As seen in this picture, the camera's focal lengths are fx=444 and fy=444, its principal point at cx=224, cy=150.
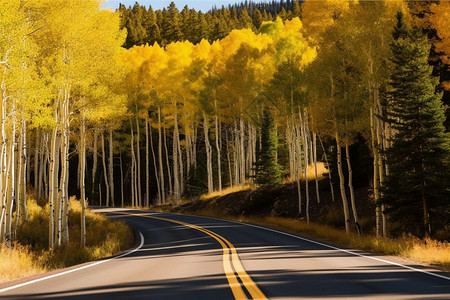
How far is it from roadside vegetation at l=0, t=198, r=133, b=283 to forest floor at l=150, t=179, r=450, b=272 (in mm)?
8745

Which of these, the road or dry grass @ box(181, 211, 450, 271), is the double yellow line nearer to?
the road

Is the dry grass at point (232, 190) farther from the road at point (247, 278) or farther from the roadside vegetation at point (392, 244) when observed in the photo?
the road at point (247, 278)

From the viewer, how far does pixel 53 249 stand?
59.1ft

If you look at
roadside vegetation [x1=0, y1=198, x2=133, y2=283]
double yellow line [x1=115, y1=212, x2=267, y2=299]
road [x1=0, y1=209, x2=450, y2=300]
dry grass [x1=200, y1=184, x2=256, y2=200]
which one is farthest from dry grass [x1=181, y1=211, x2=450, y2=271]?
dry grass [x1=200, y1=184, x2=256, y2=200]

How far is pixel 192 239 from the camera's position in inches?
765

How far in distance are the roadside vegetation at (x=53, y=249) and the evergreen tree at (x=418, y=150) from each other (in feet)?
38.7

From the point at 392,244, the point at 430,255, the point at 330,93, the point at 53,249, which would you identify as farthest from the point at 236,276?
the point at 330,93

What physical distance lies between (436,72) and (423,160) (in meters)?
8.30

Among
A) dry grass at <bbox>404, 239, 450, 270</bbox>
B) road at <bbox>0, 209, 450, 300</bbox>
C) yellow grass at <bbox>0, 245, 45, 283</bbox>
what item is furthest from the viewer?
dry grass at <bbox>404, 239, 450, 270</bbox>

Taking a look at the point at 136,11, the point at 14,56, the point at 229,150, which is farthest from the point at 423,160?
the point at 136,11

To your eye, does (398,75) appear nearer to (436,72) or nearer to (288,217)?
(436,72)

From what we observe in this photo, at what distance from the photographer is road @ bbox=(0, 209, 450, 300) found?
706cm

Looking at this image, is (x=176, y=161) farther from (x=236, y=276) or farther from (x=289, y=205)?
(x=236, y=276)

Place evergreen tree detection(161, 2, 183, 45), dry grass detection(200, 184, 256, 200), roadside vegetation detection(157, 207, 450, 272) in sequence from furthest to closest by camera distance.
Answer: evergreen tree detection(161, 2, 183, 45), dry grass detection(200, 184, 256, 200), roadside vegetation detection(157, 207, 450, 272)
